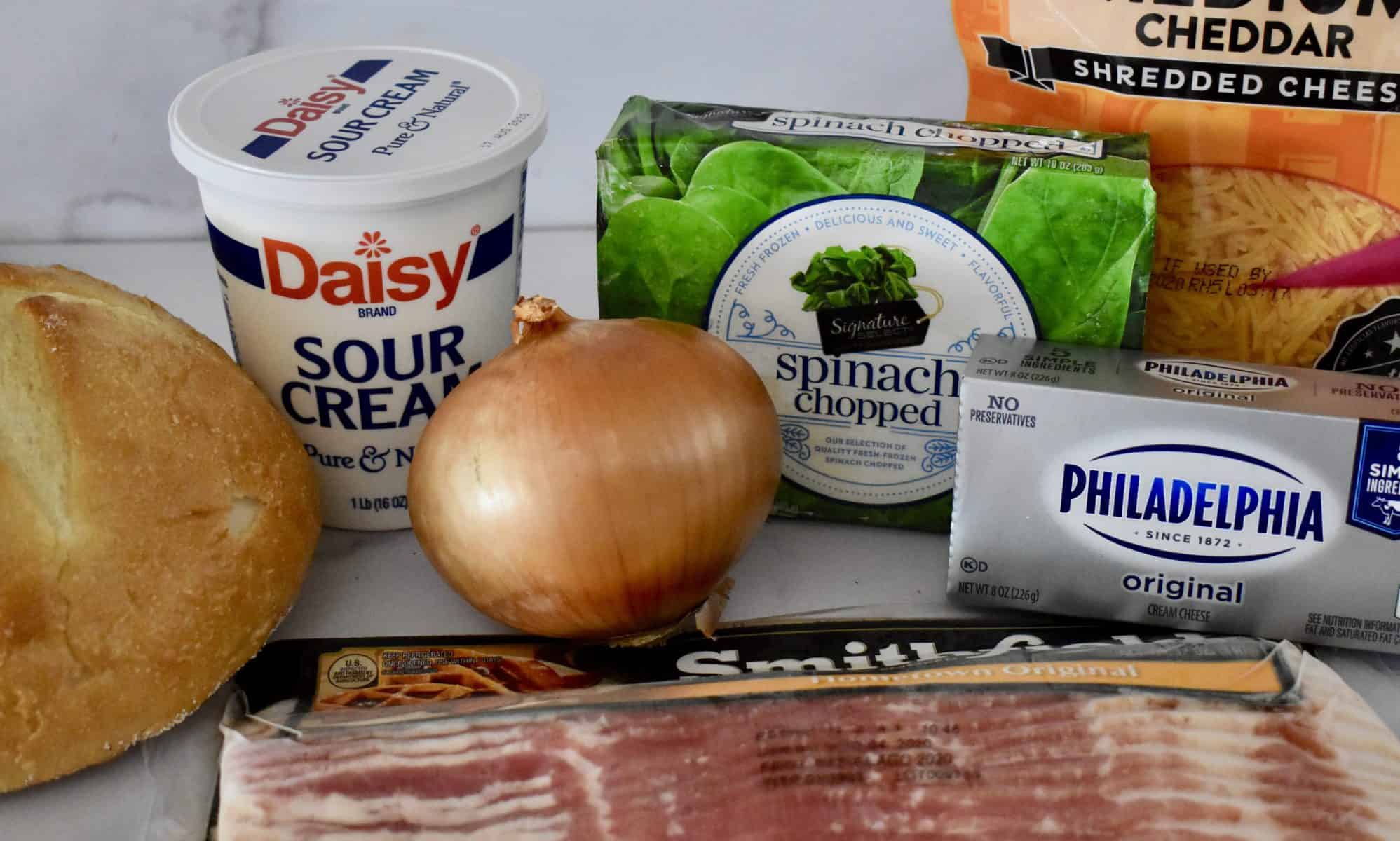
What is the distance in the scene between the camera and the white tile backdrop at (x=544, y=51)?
46.1 inches

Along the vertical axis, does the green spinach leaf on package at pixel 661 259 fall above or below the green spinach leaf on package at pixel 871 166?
below

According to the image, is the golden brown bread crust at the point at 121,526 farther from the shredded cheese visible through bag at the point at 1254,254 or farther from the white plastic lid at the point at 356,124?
the shredded cheese visible through bag at the point at 1254,254

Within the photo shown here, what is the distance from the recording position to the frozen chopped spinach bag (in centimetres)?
83

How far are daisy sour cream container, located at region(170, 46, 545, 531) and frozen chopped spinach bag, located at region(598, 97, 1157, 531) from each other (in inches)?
3.5

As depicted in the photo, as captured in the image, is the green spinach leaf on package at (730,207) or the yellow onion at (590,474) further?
the green spinach leaf on package at (730,207)

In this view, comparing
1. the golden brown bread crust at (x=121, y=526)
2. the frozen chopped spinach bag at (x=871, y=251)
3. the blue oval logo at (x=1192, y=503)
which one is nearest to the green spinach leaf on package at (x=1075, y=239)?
the frozen chopped spinach bag at (x=871, y=251)

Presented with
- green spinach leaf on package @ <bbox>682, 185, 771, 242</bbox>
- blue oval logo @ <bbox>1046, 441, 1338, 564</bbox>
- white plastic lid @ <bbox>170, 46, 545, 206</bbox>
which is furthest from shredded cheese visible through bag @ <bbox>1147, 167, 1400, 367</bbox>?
white plastic lid @ <bbox>170, 46, 545, 206</bbox>

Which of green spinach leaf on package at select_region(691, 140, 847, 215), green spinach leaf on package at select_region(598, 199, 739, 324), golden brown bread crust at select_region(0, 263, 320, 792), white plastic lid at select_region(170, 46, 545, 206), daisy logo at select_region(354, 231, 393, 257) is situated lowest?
golden brown bread crust at select_region(0, 263, 320, 792)

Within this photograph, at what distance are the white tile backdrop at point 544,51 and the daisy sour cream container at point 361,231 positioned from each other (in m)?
0.27

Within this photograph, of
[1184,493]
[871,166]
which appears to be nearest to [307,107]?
[871,166]

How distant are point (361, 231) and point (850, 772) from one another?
42cm

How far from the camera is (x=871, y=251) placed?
85cm

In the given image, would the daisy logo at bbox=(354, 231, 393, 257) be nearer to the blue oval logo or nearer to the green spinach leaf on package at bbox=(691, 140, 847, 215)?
the green spinach leaf on package at bbox=(691, 140, 847, 215)

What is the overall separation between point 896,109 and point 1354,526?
596mm
